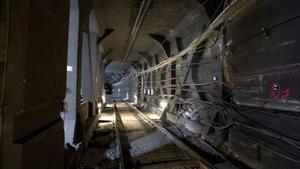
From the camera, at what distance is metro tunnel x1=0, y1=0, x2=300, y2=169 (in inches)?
59.9

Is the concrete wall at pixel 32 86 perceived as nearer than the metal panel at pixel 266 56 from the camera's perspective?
Yes

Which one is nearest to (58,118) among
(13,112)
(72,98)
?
(13,112)

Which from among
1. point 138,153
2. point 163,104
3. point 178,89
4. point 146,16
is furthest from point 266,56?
point 163,104

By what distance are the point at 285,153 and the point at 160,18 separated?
5.57 metres

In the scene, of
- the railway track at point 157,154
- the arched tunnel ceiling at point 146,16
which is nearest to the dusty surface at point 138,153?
the railway track at point 157,154

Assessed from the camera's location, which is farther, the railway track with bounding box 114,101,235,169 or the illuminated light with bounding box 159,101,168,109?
the illuminated light with bounding box 159,101,168,109

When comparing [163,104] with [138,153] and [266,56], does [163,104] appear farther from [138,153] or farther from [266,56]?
[266,56]

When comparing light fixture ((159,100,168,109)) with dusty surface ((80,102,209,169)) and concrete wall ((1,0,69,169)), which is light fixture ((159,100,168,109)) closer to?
dusty surface ((80,102,209,169))

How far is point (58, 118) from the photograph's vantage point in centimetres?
255

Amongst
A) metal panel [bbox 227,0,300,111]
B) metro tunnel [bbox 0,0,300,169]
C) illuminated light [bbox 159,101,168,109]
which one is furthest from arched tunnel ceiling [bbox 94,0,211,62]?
illuminated light [bbox 159,101,168,109]

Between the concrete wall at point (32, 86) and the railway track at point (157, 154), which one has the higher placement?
the concrete wall at point (32, 86)

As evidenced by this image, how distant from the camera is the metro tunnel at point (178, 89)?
4.99 feet

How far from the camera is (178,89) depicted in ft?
24.4

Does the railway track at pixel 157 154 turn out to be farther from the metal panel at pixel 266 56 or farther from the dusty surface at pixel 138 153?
the metal panel at pixel 266 56
